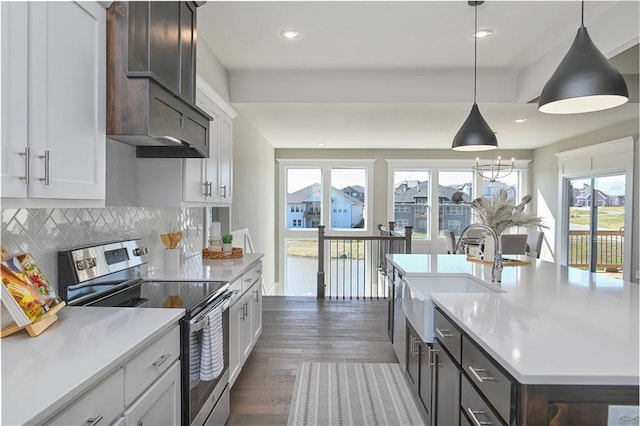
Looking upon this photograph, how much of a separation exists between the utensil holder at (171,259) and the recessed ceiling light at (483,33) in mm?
2980

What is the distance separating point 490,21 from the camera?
10.1 ft

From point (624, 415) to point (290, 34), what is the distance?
10.7 ft

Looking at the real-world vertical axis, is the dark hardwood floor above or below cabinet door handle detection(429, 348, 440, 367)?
below

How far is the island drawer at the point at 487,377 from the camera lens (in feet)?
3.96

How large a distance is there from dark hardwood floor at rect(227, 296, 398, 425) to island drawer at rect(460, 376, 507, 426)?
1.33 meters

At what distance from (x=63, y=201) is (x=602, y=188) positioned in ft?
23.0

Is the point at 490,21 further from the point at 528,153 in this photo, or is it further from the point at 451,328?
the point at 528,153

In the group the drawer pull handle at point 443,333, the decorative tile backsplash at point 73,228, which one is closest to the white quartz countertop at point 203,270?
the decorative tile backsplash at point 73,228

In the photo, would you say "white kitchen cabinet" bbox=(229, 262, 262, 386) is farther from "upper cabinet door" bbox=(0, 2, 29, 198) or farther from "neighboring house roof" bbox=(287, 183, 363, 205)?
"neighboring house roof" bbox=(287, 183, 363, 205)

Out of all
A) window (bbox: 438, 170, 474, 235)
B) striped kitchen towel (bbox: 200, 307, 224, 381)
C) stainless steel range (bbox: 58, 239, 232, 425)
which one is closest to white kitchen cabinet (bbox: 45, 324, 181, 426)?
stainless steel range (bbox: 58, 239, 232, 425)

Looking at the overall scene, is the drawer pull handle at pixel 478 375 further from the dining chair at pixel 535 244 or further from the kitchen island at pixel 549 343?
the dining chair at pixel 535 244

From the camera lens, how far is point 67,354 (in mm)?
1194

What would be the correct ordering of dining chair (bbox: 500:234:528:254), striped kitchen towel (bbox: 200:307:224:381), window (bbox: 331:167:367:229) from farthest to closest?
window (bbox: 331:167:367:229) < dining chair (bbox: 500:234:528:254) < striped kitchen towel (bbox: 200:307:224:381)

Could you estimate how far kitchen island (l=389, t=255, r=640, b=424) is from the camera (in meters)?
1.12
